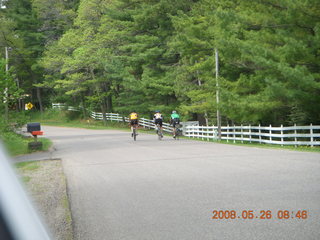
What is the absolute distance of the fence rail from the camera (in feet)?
69.8

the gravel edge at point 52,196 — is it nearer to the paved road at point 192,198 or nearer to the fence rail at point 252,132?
the paved road at point 192,198

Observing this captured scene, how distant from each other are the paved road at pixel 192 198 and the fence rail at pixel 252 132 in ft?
27.2

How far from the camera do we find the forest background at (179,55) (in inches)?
858

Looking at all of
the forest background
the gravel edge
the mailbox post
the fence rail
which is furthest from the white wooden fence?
the gravel edge

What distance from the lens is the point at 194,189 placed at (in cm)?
852

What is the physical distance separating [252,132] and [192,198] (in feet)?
65.2

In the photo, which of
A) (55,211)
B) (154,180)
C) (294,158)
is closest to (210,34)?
(294,158)

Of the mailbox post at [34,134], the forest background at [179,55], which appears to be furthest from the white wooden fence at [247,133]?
the mailbox post at [34,134]

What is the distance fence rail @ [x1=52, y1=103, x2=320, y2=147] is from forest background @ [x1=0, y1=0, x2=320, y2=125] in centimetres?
84

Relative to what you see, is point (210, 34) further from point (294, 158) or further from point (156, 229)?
point (156, 229)

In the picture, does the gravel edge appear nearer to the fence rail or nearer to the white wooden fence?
the fence rail

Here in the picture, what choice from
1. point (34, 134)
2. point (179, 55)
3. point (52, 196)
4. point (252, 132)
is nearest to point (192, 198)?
point (52, 196)

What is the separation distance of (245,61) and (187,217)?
21188 millimetres

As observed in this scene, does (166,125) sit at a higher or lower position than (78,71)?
lower
